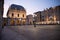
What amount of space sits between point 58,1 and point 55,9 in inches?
230

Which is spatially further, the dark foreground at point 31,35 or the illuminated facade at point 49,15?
the illuminated facade at point 49,15

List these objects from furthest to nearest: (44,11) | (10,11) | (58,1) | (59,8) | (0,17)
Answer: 1. (10,11)
2. (44,11)
3. (59,8)
4. (58,1)
5. (0,17)

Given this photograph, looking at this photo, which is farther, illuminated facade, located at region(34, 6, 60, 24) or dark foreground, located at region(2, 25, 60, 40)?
illuminated facade, located at region(34, 6, 60, 24)

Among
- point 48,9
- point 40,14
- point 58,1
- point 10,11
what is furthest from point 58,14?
point 10,11

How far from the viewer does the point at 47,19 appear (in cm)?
952

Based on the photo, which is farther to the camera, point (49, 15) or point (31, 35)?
point (49, 15)

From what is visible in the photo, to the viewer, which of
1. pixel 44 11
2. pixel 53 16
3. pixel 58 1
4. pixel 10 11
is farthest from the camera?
pixel 10 11

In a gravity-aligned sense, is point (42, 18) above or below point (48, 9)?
below

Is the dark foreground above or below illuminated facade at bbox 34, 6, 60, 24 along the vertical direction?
below

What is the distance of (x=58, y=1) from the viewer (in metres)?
3.04

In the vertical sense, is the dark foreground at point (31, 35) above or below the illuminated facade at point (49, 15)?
below

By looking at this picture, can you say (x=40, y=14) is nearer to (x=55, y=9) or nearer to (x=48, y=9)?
(x=48, y=9)

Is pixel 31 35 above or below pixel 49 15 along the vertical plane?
below

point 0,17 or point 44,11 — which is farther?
point 44,11
